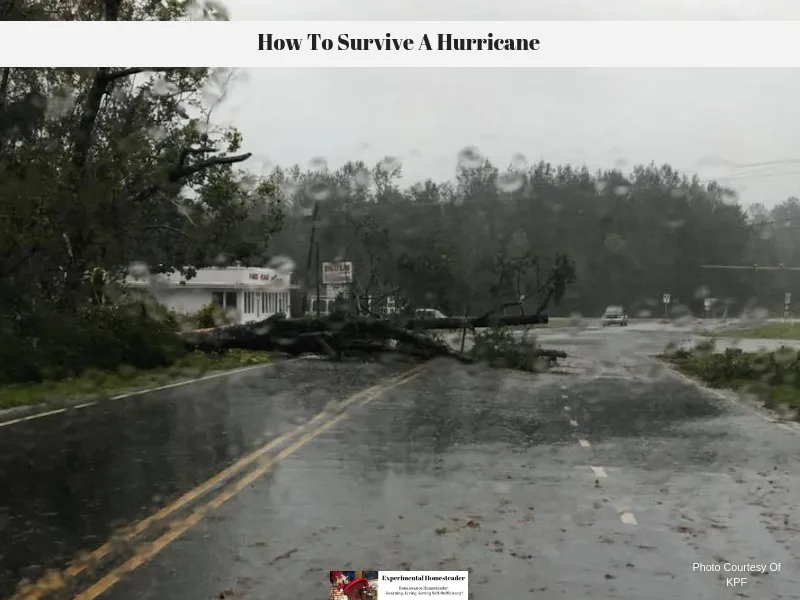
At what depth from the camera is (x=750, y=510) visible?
680 centimetres

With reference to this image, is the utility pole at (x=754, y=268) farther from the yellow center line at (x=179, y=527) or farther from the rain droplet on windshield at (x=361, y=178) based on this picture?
the yellow center line at (x=179, y=527)

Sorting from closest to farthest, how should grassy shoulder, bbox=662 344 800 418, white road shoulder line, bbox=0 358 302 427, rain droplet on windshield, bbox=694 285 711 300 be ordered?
rain droplet on windshield, bbox=694 285 711 300
white road shoulder line, bbox=0 358 302 427
grassy shoulder, bbox=662 344 800 418

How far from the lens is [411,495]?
24.4 feet

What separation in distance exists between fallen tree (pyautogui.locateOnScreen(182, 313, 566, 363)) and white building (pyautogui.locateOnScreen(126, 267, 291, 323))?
2.94ft

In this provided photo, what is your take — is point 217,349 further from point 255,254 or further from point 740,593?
point 740,593

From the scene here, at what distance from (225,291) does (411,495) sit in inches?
274

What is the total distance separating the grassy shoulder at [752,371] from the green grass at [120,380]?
717 cm

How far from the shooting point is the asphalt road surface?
17.2 ft

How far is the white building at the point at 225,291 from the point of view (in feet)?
42.0

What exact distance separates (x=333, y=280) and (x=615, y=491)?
516cm

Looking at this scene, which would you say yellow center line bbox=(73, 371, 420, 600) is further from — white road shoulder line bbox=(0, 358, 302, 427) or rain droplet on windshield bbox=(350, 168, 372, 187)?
white road shoulder line bbox=(0, 358, 302, 427)

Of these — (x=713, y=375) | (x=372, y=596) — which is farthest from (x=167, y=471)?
(x=713, y=375)

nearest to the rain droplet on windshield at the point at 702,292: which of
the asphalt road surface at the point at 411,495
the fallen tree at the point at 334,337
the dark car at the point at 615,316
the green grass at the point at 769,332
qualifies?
the dark car at the point at 615,316

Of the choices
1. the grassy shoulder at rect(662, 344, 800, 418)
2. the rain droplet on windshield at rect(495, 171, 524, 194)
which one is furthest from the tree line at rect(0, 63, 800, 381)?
the grassy shoulder at rect(662, 344, 800, 418)
